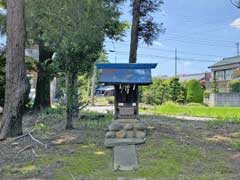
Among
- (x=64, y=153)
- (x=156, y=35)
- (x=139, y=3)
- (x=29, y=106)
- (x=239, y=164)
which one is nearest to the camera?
(x=239, y=164)

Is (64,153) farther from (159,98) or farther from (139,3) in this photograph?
(159,98)

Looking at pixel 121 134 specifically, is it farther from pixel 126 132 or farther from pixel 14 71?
pixel 14 71

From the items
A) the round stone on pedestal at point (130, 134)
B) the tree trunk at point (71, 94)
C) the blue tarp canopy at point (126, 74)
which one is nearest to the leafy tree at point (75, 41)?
the tree trunk at point (71, 94)

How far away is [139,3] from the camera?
12734 millimetres

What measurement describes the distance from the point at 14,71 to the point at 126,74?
2.65m

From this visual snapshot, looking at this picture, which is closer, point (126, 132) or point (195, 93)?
point (126, 132)

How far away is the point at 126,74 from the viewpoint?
8586 mm

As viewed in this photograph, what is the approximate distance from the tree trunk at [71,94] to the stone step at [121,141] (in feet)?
7.15

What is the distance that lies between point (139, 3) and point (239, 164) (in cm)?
831

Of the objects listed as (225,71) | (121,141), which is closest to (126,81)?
(121,141)

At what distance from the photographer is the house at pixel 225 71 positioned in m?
38.1

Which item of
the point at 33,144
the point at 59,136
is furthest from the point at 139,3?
the point at 33,144

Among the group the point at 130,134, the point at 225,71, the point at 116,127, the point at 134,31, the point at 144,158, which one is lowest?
the point at 144,158

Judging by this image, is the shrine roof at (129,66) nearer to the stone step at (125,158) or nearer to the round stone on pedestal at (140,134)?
the round stone on pedestal at (140,134)
